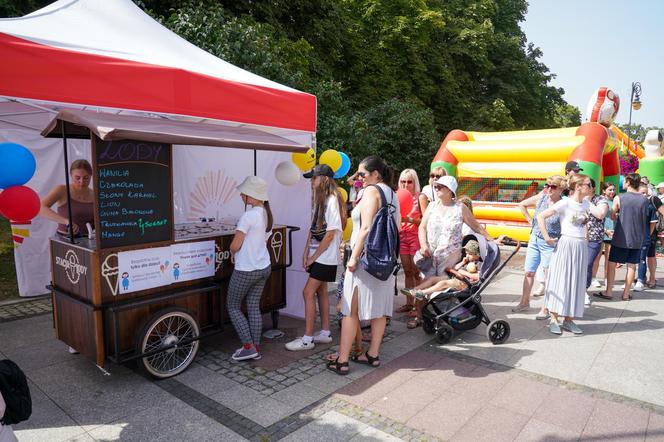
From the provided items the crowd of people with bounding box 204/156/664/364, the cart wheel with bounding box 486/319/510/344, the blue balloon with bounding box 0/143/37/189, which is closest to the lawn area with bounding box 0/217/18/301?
the blue balloon with bounding box 0/143/37/189

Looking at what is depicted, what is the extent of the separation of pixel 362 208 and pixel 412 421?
1.66 metres

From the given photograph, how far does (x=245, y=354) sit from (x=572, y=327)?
3.64 metres

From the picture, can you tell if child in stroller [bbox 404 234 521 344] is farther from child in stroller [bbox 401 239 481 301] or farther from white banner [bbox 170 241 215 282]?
white banner [bbox 170 241 215 282]

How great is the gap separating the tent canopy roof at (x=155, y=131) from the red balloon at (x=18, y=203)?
59 cm

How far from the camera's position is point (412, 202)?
5539mm

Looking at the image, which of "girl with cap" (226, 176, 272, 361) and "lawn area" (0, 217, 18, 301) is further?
"lawn area" (0, 217, 18, 301)

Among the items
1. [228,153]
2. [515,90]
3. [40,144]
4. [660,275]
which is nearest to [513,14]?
[515,90]

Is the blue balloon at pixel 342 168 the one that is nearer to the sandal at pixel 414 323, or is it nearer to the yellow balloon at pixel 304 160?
the yellow balloon at pixel 304 160

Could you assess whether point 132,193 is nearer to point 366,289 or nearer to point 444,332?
point 366,289

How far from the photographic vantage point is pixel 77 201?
14.6 feet

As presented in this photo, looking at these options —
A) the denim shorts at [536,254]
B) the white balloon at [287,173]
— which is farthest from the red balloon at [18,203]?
the denim shorts at [536,254]

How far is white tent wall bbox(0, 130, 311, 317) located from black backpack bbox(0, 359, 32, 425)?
3.41 metres

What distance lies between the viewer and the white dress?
3908 mm

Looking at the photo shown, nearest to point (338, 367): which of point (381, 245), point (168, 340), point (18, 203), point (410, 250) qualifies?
point (381, 245)
